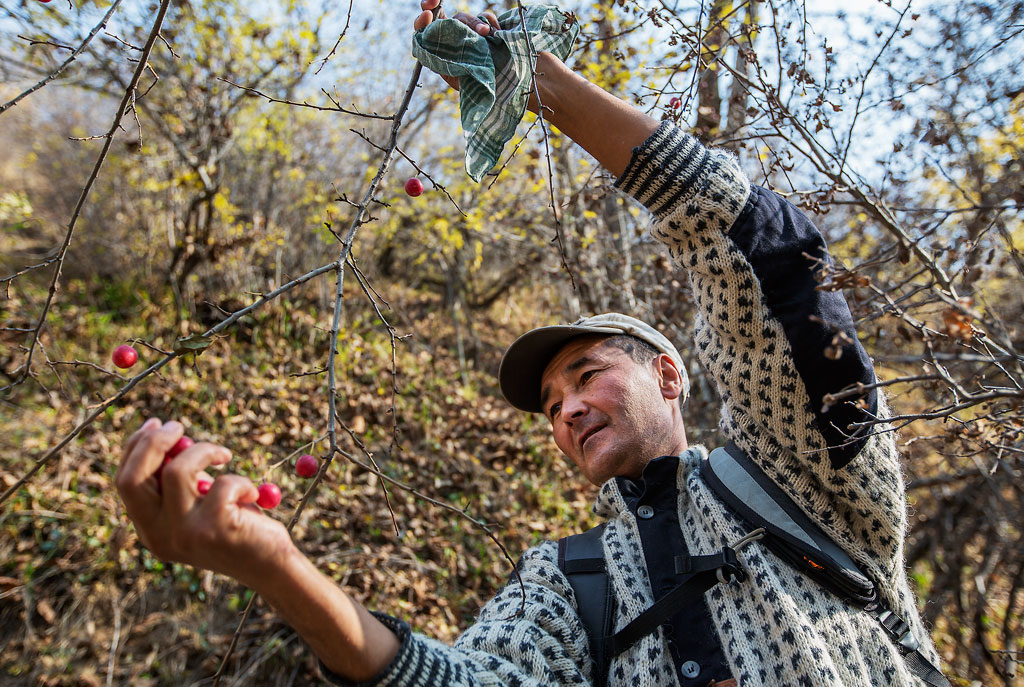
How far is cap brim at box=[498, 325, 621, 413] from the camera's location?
221 centimetres

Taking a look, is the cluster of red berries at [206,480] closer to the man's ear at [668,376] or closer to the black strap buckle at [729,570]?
the black strap buckle at [729,570]

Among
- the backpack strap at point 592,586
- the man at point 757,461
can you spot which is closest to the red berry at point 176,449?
the man at point 757,461

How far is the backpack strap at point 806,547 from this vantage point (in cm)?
151

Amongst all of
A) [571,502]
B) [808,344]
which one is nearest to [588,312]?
[571,502]

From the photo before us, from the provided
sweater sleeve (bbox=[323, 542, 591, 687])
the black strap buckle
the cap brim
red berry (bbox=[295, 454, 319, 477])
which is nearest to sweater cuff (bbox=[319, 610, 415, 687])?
sweater sleeve (bbox=[323, 542, 591, 687])

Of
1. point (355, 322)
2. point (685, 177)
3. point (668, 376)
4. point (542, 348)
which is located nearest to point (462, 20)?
point (685, 177)

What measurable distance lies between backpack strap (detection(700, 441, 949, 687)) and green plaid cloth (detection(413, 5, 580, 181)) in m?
1.07

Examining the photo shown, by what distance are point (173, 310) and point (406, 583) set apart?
12.5 feet

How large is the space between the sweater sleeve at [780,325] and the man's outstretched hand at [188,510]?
1.13m

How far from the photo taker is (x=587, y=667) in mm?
1652

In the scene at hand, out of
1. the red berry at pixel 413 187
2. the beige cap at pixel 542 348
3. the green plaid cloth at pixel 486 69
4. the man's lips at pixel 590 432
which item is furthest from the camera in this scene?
the beige cap at pixel 542 348

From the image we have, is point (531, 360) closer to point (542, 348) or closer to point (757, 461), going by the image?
point (542, 348)

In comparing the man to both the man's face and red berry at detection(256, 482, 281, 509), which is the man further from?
red berry at detection(256, 482, 281, 509)

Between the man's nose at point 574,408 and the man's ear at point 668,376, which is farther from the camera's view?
the man's ear at point 668,376
